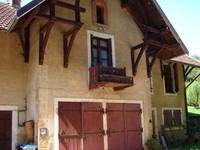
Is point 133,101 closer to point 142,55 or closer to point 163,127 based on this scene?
point 142,55

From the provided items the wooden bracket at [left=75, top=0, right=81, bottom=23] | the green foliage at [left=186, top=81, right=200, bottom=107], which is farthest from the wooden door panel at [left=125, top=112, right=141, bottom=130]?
the green foliage at [left=186, top=81, right=200, bottom=107]

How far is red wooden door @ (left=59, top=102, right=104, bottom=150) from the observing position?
11.2 meters

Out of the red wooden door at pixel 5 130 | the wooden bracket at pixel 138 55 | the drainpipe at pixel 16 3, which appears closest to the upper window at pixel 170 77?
the wooden bracket at pixel 138 55

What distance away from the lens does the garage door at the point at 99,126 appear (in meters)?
11.3

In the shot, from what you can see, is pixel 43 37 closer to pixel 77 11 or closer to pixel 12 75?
pixel 77 11

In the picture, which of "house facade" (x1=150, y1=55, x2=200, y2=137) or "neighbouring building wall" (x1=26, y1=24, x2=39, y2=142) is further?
"house facade" (x1=150, y1=55, x2=200, y2=137)

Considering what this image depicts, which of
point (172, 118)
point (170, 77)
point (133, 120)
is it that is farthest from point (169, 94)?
point (133, 120)

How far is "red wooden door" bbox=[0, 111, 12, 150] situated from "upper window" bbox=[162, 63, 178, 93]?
9.96 meters

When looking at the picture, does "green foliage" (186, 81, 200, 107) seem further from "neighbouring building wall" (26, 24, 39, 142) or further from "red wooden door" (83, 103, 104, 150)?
"neighbouring building wall" (26, 24, 39, 142)

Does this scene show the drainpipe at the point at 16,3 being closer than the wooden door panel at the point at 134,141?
No

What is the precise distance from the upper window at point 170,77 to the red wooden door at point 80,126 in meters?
7.22

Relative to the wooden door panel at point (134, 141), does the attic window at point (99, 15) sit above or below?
above

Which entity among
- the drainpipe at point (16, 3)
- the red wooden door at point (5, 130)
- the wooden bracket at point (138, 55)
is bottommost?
the red wooden door at point (5, 130)

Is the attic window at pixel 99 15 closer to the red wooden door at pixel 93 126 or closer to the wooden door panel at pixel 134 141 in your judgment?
the red wooden door at pixel 93 126
